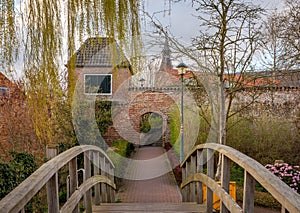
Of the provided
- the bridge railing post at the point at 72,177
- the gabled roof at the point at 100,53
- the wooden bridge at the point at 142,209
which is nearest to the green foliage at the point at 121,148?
the wooden bridge at the point at 142,209

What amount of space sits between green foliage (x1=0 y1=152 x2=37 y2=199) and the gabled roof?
349 centimetres

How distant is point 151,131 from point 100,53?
1609cm

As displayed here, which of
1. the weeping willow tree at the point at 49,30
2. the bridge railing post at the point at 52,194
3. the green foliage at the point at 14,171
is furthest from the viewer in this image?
the green foliage at the point at 14,171

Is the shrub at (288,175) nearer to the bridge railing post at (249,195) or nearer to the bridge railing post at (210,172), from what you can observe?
the bridge railing post at (210,172)

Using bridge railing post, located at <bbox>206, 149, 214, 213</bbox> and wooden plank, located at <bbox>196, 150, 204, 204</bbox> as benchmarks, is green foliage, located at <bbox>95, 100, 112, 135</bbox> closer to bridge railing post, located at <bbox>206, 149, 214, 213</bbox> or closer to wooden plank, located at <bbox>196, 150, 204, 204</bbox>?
wooden plank, located at <bbox>196, 150, 204, 204</bbox>

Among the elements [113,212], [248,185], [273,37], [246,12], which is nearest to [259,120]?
[273,37]

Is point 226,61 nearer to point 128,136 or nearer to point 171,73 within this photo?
point 171,73

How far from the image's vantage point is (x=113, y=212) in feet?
9.98

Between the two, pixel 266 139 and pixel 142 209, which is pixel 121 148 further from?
pixel 142 209

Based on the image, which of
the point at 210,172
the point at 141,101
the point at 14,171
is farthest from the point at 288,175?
the point at 141,101

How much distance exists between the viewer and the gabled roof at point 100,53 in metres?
1.00

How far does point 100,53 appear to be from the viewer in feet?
3.45

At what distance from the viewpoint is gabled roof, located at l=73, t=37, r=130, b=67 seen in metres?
1.00

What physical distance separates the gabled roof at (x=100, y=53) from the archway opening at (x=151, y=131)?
48.9ft
